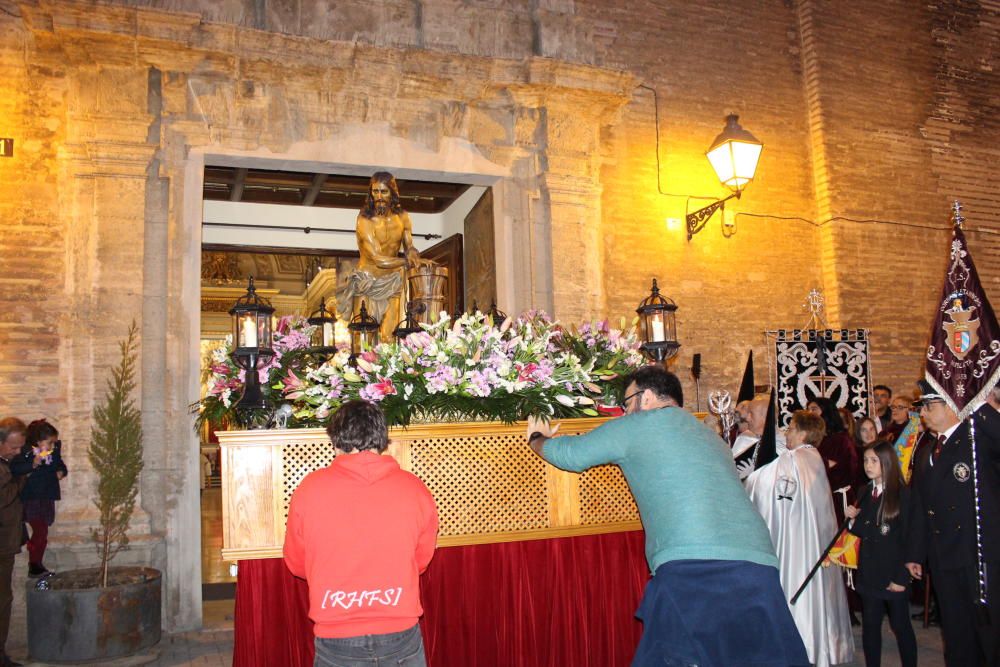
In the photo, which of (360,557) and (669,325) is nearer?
(360,557)

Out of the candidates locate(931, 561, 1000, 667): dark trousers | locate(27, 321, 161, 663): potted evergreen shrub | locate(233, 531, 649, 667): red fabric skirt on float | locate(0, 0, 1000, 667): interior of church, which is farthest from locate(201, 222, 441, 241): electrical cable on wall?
locate(931, 561, 1000, 667): dark trousers

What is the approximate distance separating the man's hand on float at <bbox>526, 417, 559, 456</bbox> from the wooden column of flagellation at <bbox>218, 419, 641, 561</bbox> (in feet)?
1.29

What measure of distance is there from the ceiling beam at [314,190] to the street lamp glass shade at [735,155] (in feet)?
17.0

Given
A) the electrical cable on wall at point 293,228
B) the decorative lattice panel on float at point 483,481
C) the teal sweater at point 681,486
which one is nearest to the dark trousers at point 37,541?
the decorative lattice panel on float at point 483,481

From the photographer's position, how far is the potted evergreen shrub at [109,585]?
6.19m

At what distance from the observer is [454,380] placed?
465 cm

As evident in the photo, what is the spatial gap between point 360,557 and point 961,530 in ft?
12.5

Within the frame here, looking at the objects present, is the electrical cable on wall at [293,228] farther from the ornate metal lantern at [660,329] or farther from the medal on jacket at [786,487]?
the medal on jacket at [786,487]

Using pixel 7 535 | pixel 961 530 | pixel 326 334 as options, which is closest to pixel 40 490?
pixel 7 535

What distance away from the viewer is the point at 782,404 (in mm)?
9383

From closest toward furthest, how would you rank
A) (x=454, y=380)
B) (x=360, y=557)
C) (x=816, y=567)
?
(x=360, y=557)
(x=454, y=380)
(x=816, y=567)

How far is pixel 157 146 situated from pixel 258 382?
399cm

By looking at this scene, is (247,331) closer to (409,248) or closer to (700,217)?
(409,248)

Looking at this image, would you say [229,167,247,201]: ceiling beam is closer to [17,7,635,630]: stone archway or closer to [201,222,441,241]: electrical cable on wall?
[201,222,441,241]: electrical cable on wall
